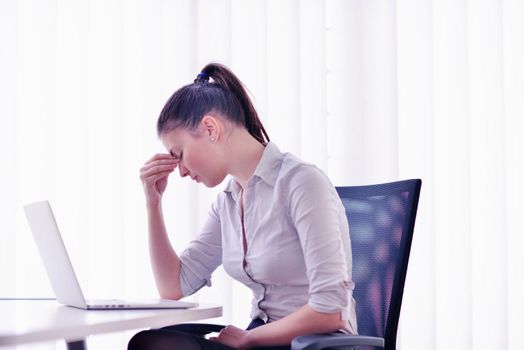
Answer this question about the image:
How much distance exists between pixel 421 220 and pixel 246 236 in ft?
3.53

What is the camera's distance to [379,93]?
2641mm

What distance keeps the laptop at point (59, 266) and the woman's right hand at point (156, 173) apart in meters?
0.39

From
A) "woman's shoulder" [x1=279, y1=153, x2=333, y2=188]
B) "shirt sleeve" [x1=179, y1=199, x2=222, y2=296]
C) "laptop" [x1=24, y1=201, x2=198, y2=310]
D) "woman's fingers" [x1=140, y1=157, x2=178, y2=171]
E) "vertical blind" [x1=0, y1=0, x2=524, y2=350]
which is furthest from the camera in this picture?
"vertical blind" [x1=0, y1=0, x2=524, y2=350]

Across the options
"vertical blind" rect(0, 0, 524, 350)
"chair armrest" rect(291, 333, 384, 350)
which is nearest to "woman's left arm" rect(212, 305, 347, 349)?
"chair armrest" rect(291, 333, 384, 350)

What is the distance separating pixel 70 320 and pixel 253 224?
57 centimetres

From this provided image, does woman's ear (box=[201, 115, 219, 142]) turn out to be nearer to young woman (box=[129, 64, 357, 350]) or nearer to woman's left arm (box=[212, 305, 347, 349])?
young woman (box=[129, 64, 357, 350])

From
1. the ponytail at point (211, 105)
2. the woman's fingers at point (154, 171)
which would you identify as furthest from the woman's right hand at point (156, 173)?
the ponytail at point (211, 105)

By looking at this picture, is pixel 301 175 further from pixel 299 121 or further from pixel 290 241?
pixel 299 121

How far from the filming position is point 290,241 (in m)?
1.59

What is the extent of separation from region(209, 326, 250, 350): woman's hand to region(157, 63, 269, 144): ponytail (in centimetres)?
49

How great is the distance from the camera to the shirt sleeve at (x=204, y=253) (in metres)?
1.91

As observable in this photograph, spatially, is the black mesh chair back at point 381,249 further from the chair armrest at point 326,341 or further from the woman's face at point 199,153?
the woman's face at point 199,153

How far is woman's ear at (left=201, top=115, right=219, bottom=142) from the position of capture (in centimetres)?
165

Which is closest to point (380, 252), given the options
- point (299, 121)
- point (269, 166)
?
point (269, 166)
